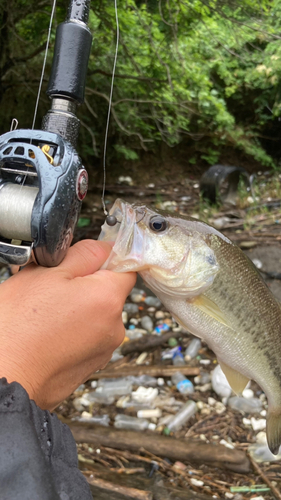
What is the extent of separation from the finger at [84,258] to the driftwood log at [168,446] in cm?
183

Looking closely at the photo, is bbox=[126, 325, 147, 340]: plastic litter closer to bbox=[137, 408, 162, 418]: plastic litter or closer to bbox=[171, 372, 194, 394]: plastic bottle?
bbox=[171, 372, 194, 394]: plastic bottle

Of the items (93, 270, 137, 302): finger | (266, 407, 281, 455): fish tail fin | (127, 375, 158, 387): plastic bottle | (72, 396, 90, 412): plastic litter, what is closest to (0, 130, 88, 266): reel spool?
(93, 270, 137, 302): finger

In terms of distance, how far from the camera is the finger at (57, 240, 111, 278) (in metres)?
1.15

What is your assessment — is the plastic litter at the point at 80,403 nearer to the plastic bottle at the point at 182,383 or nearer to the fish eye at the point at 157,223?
the plastic bottle at the point at 182,383

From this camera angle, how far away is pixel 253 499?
2.27 meters

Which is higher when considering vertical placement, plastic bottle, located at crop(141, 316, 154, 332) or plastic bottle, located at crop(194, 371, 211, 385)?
plastic bottle, located at crop(141, 316, 154, 332)

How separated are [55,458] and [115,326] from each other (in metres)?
0.50

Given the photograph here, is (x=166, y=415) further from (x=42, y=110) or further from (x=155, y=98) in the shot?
(x=42, y=110)

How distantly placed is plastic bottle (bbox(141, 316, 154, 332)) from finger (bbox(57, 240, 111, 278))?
2702mm

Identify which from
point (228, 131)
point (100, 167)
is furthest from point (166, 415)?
point (228, 131)

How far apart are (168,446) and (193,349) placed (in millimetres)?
1116

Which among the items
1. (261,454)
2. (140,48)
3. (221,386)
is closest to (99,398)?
(221,386)

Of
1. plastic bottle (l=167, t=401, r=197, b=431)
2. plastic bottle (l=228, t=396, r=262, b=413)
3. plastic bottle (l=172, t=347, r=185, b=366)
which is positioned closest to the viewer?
plastic bottle (l=167, t=401, r=197, b=431)

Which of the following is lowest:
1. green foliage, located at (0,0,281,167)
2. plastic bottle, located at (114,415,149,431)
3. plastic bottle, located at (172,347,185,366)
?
plastic bottle, located at (114,415,149,431)
